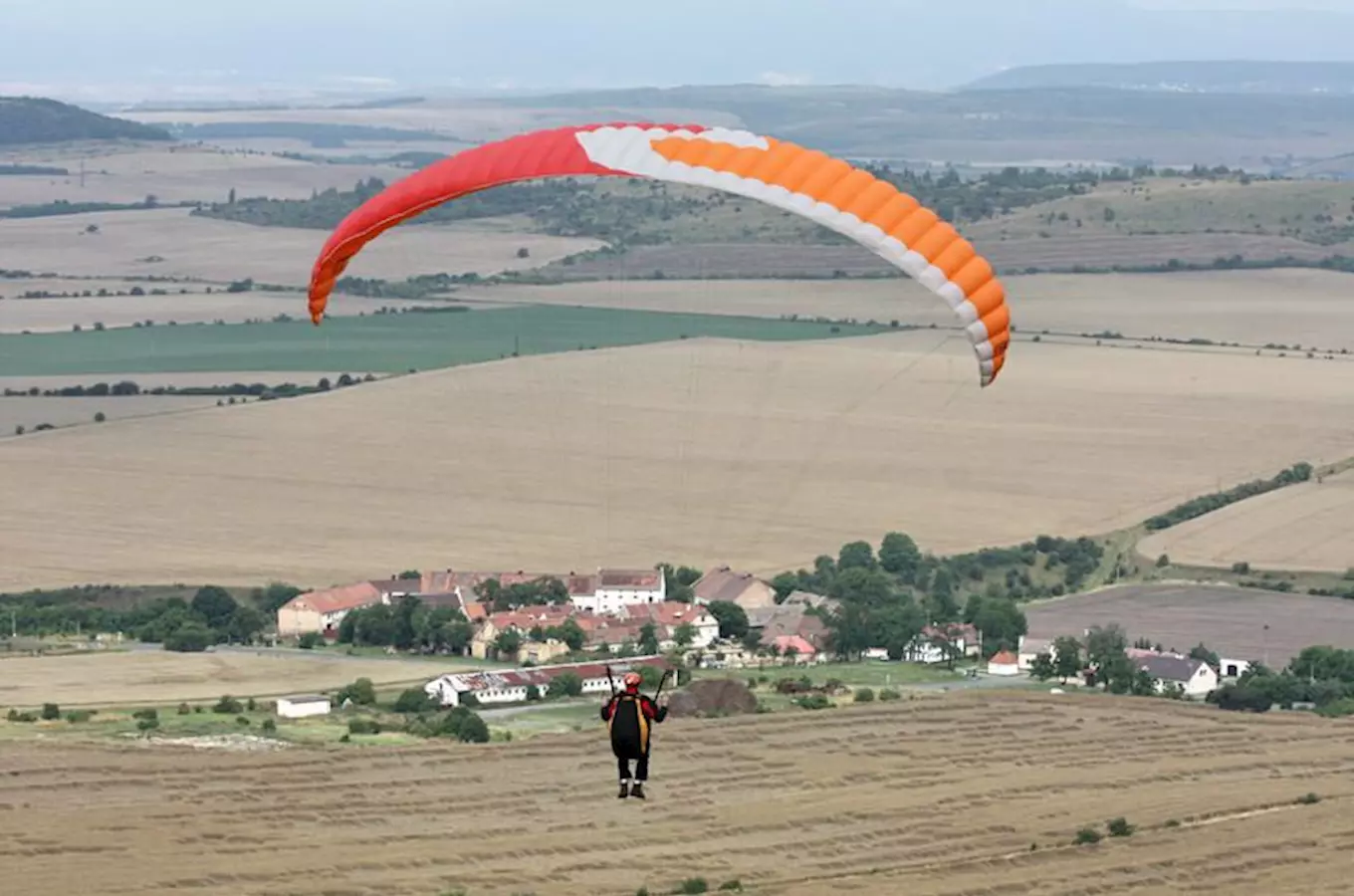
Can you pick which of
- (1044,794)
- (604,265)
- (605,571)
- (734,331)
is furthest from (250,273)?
(1044,794)

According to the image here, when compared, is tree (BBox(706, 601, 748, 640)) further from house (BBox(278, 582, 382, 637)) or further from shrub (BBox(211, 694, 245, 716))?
shrub (BBox(211, 694, 245, 716))

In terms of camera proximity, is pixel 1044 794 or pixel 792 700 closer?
pixel 1044 794

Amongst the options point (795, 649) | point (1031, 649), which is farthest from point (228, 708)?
point (1031, 649)

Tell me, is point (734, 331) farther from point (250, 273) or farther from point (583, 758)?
point (583, 758)

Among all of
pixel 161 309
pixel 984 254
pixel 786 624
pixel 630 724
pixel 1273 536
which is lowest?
pixel 786 624

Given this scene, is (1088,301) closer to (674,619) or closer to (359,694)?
(674,619)

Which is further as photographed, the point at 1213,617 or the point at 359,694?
the point at 1213,617

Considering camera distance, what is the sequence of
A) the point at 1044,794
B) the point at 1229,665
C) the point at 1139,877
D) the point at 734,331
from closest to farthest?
the point at 1139,877 → the point at 1044,794 → the point at 1229,665 → the point at 734,331

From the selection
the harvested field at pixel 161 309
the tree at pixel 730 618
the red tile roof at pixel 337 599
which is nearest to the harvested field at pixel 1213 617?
the tree at pixel 730 618
